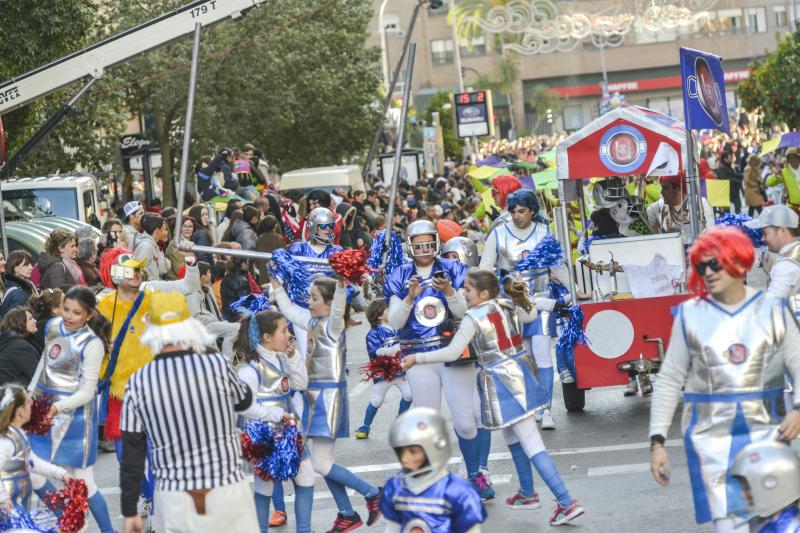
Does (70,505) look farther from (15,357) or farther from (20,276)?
(20,276)

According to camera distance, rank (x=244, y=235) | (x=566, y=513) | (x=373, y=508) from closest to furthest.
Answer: (x=566, y=513), (x=373, y=508), (x=244, y=235)

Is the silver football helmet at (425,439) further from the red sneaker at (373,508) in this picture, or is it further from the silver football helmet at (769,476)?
the red sneaker at (373,508)

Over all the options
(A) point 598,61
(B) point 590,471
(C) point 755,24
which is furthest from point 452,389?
(A) point 598,61

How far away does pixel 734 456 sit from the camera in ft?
18.4

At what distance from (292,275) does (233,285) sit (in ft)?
16.5

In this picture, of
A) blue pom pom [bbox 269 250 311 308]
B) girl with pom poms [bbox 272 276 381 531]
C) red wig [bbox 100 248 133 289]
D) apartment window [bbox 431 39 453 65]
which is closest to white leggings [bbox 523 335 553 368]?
blue pom pom [bbox 269 250 311 308]

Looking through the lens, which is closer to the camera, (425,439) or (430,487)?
(425,439)

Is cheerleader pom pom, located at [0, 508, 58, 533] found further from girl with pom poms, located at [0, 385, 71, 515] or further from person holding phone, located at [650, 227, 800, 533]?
person holding phone, located at [650, 227, 800, 533]

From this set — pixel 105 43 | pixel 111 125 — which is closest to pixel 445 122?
pixel 111 125

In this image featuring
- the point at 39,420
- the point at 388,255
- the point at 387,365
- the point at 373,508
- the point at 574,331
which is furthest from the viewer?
the point at 574,331

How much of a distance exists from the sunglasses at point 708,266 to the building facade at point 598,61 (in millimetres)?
94072

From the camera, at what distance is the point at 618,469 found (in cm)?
958

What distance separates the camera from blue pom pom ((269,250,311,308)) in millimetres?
9148

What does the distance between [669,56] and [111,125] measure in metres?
79.1
